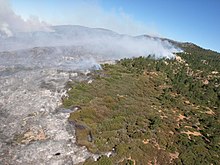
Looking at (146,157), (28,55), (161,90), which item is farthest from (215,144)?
(28,55)

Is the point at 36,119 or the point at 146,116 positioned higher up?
the point at 146,116

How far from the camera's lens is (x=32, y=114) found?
4328cm

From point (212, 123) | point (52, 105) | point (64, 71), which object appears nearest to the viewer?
point (52, 105)

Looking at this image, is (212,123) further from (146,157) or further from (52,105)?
(52,105)

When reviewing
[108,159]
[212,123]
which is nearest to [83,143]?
[108,159]

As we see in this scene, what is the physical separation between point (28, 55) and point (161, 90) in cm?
4017

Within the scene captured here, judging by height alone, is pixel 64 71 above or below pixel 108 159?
above

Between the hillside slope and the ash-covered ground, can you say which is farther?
the hillside slope

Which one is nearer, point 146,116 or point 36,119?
point 36,119

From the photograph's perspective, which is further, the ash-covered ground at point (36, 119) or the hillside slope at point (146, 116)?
the hillside slope at point (146, 116)

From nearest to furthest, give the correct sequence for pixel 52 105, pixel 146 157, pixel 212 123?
pixel 146 157 → pixel 52 105 → pixel 212 123

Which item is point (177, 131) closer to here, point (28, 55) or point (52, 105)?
point (52, 105)

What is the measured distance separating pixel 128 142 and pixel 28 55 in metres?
53.9

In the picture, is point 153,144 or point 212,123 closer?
point 153,144
